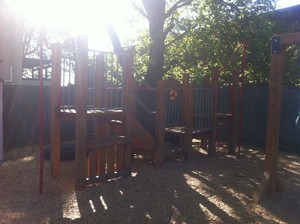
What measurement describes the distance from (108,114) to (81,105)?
0.55 m

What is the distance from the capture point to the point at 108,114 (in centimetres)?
594

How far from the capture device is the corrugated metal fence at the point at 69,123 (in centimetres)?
983

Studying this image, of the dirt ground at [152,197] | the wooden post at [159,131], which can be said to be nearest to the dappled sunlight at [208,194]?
the dirt ground at [152,197]

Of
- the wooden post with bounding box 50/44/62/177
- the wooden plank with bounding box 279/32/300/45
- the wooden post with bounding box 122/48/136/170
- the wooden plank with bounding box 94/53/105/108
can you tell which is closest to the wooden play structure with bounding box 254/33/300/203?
the wooden plank with bounding box 279/32/300/45

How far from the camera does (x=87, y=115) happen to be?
18.6 feet

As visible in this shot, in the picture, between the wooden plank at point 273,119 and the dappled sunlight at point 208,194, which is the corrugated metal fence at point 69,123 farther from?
the wooden plank at point 273,119

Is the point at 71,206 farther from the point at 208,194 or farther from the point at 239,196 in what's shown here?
the point at 239,196

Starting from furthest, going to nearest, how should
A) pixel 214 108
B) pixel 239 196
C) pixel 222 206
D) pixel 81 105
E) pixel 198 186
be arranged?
pixel 214 108 → pixel 198 186 → pixel 81 105 → pixel 239 196 → pixel 222 206

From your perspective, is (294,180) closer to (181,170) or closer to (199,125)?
(181,170)

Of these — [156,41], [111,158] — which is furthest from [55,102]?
[156,41]

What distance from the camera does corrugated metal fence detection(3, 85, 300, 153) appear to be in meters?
9.83

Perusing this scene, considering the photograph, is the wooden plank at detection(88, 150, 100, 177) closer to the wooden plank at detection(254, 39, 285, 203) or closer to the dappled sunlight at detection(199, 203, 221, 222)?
the dappled sunlight at detection(199, 203, 221, 222)

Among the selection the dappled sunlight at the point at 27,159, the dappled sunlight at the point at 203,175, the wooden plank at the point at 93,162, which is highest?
the wooden plank at the point at 93,162

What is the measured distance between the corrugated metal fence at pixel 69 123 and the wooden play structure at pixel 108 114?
2.53m
